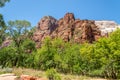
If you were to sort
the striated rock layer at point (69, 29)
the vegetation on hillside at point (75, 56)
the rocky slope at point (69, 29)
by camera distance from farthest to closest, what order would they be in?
the rocky slope at point (69, 29)
the striated rock layer at point (69, 29)
the vegetation on hillside at point (75, 56)

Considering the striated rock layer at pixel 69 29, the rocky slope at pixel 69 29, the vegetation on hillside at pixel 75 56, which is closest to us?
the vegetation on hillside at pixel 75 56

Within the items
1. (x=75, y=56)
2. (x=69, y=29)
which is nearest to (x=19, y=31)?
(x=75, y=56)

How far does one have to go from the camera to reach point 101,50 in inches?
1534

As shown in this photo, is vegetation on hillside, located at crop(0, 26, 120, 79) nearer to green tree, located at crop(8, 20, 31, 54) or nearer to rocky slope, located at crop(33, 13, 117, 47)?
green tree, located at crop(8, 20, 31, 54)

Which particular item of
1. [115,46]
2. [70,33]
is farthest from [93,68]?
[70,33]

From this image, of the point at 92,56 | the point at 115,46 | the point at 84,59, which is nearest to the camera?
the point at 115,46

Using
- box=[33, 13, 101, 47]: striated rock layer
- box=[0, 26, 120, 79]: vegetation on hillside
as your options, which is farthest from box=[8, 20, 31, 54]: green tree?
box=[33, 13, 101, 47]: striated rock layer

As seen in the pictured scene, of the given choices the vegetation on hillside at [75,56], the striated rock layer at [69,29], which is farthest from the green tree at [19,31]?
the striated rock layer at [69,29]

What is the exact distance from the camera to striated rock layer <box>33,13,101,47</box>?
11573cm

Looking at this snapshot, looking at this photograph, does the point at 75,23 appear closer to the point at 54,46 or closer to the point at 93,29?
the point at 93,29

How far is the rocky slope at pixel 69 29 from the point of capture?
115875mm

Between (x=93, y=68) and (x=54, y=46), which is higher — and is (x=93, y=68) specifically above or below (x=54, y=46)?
below

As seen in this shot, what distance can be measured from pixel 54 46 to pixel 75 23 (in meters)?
69.8

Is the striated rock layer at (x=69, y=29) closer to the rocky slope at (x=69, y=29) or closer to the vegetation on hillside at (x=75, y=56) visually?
the rocky slope at (x=69, y=29)
